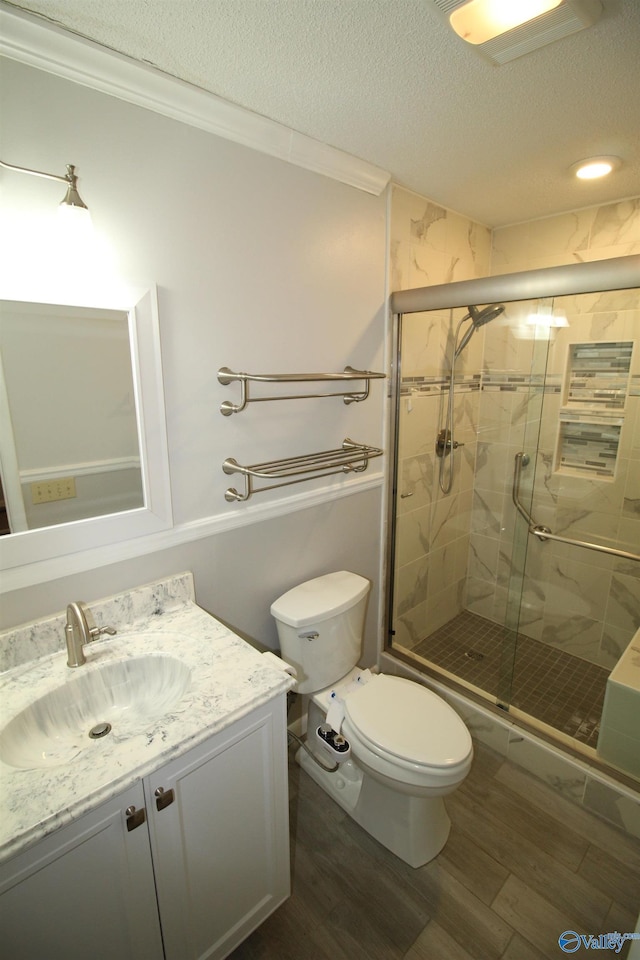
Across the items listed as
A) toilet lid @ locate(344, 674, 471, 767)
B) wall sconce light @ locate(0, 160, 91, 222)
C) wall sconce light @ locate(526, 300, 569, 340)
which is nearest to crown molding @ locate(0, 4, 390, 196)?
wall sconce light @ locate(0, 160, 91, 222)

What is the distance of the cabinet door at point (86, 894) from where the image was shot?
794mm

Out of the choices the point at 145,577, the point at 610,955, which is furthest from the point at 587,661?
the point at 145,577

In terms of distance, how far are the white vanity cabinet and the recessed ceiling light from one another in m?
2.16

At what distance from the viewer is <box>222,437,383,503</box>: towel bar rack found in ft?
5.05

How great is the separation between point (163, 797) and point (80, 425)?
0.92 metres

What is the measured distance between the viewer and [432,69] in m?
1.16

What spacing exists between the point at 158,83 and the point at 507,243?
2.01 meters

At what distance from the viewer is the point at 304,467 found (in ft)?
5.83

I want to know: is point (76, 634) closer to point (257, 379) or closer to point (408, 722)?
point (257, 379)

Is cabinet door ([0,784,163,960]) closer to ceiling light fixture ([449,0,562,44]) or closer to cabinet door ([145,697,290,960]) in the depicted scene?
cabinet door ([145,697,290,960])

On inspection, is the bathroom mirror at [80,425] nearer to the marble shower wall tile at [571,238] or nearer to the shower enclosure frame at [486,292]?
the shower enclosure frame at [486,292]

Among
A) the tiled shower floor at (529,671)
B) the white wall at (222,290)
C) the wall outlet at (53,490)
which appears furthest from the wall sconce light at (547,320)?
the wall outlet at (53,490)

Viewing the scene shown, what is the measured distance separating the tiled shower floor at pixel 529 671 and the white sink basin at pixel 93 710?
1520 mm

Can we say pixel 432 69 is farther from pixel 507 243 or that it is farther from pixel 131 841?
pixel 131 841
